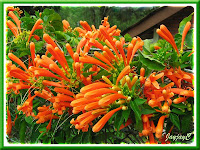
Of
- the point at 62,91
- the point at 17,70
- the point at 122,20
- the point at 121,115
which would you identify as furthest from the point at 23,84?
the point at 122,20

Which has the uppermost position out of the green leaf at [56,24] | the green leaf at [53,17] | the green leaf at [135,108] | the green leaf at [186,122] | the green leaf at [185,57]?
the green leaf at [53,17]

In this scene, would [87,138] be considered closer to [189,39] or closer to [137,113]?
[137,113]

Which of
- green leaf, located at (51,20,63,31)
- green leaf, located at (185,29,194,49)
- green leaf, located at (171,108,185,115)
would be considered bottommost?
green leaf, located at (171,108,185,115)

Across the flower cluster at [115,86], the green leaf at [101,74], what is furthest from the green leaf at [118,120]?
the green leaf at [101,74]

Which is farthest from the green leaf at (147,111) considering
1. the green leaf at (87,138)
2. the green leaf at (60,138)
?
the green leaf at (60,138)

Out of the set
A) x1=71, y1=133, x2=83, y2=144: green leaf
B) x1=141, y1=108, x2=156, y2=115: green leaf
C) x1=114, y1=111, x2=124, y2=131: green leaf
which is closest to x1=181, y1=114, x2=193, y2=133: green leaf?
x1=141, y1=108, x2=156, y2=115: green leaf

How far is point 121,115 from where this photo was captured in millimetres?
814

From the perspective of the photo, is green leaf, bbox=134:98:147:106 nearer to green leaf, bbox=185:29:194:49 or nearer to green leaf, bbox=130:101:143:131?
green leaf, bbox=130:101:143:131

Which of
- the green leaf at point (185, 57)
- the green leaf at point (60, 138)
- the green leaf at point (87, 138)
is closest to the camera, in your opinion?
the green leaf at point (185, 57)

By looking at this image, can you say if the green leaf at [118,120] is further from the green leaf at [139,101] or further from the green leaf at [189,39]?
the green leaf at [189,39]

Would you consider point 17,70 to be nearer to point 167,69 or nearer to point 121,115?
point 121,115

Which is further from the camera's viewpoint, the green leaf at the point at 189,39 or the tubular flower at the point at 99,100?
the green leaf at the point at 189,39

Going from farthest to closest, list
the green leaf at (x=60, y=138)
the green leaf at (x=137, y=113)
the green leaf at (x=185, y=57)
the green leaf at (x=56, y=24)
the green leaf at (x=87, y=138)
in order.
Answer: the green leaf at (x=56, y=24) → the green leaf at (x=60, y=138) → the green leaf at (x=87, y=138) → the green leaf at (x=185, y=57) → the green leaf at (x=137, y=113)

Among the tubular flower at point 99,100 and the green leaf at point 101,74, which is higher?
the green leaf at point 101,74
